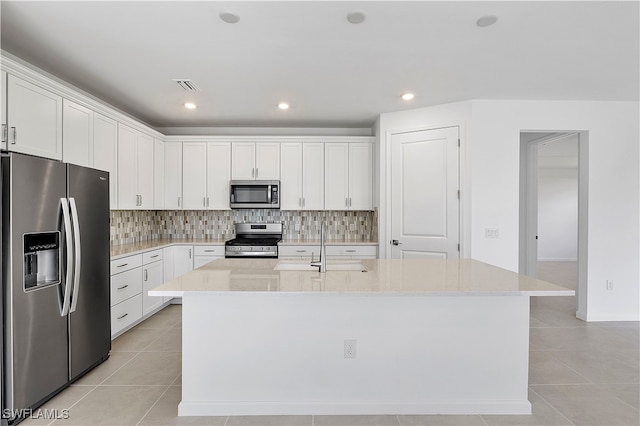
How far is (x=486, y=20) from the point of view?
2.22 m

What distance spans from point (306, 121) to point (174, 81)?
191 cm

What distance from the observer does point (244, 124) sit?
497 cm

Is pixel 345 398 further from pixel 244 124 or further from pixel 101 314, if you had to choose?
pixel 244 124

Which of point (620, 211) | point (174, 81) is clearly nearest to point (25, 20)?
point (174, 81)

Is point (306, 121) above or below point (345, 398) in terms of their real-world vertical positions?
above

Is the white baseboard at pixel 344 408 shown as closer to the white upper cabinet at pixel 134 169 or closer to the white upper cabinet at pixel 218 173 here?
the white upper cabinet at pixel 134 169

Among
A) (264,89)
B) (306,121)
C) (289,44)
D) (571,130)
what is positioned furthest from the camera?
(306,121)

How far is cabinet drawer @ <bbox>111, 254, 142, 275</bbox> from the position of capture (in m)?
3.31

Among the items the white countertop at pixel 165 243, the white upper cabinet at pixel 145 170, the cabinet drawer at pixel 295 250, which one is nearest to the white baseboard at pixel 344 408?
the white countertop at pixel 165 243

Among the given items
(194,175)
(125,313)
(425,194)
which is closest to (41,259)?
(125,313)

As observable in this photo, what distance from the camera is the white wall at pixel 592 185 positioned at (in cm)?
385

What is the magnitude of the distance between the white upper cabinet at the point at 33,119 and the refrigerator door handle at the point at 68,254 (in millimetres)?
529

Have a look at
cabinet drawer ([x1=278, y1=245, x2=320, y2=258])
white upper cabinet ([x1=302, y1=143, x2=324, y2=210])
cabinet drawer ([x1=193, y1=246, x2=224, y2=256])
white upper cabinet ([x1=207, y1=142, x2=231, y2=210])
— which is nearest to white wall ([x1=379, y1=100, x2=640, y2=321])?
white upper cabinet ([x1=302, y1=143, x2=324, y2=210])

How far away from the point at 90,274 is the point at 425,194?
3.41 meters
